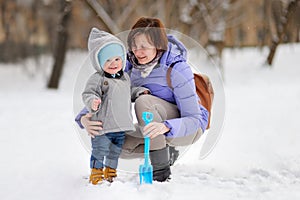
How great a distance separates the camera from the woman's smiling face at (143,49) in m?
2.45

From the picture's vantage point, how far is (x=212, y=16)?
12547 mm

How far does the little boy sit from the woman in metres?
0.07

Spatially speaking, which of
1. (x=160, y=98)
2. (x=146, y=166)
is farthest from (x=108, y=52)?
(x=146, y=166)

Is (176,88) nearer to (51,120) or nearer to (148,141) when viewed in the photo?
(148,141)

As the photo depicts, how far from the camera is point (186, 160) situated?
3252 mm

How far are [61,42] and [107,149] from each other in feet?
26.9

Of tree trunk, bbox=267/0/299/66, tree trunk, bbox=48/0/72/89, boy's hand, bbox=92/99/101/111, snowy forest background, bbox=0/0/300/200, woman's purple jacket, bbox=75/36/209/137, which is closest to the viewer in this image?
boy's hand, bbox=92/99/101/111

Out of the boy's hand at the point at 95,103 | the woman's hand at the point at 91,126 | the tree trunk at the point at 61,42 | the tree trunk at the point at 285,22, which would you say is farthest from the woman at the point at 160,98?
the tree trunk at the point at 285,22

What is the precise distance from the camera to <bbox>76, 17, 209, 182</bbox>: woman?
7.94 feet

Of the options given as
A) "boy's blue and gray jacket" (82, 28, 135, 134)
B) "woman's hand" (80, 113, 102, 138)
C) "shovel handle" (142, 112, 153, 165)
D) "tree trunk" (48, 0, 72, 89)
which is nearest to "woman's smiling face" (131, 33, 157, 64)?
"boy's blue and gray jacket" (82, 28, 135, 134)

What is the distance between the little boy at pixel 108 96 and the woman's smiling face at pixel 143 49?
8cm

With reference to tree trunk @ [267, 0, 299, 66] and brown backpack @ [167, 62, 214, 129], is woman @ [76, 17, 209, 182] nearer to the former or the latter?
brown backpack @ [167, 62, 214, 129]

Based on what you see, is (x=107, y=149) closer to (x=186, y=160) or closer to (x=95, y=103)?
(x=95, y=103)

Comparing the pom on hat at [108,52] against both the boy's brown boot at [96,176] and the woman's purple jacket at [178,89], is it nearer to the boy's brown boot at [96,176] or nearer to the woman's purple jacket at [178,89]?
the woman's purple jacket at [178,89]
